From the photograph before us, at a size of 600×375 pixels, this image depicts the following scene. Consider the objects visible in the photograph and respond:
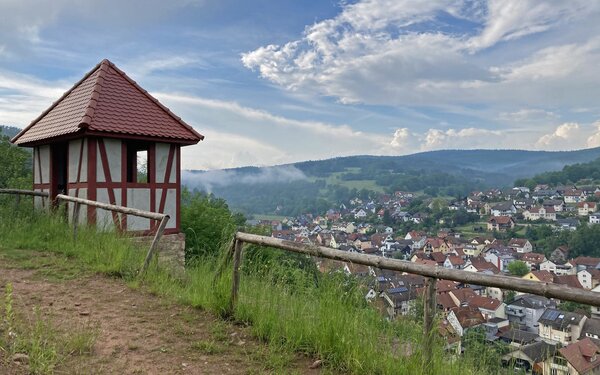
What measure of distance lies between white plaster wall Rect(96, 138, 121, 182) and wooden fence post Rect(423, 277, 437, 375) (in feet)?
34.1

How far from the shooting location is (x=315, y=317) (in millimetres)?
4207

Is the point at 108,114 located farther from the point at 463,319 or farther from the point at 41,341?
the point at 463,319

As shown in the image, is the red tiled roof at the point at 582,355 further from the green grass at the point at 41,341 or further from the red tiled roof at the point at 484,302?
the green grass at the point at 41,341

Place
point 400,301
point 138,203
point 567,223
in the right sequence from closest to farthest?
point 400,301 → point 138,203 → point 567,223

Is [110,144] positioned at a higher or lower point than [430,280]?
higher

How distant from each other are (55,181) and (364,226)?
10006cm

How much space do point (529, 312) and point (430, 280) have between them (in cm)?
128

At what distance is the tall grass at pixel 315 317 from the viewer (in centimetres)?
367

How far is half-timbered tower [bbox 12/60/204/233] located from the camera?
11.6 m

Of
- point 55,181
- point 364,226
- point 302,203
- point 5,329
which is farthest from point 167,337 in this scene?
point 302,203

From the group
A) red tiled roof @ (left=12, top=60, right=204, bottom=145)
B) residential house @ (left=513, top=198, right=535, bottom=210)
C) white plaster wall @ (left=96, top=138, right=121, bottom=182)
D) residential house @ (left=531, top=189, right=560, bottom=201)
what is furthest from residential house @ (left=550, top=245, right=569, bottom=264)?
white plaster wall @ (left=96, top=138, right=121, bottom=182)

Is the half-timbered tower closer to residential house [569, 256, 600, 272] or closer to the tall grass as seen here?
the tall grass

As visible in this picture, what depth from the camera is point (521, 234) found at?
83562 millimetres

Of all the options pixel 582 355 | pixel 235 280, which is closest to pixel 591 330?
pixel 582 355
